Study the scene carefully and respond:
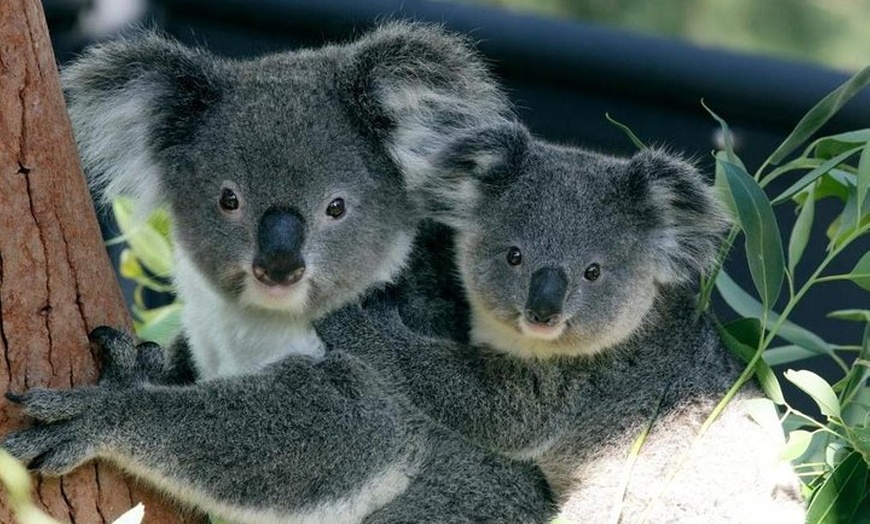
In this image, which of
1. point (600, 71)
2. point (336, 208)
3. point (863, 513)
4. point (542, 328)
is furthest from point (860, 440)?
point (600, 71)

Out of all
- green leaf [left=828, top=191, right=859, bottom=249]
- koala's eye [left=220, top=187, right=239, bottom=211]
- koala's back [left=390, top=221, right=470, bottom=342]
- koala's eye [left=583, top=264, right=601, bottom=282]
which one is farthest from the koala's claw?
green leaf [left=828, top=191, right=859, bottom=249]

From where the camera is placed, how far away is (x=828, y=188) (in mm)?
3857

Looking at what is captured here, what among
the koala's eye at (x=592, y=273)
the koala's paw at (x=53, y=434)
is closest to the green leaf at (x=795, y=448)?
the koala's eye at (x=592, y=273)

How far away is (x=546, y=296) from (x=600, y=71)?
3.50 meters

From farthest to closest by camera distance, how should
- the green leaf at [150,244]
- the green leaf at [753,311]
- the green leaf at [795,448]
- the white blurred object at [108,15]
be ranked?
the white blurred object at [108,15], the green leaf at [150,244], the green leaf at [753,311], the green leaf at [795,448]

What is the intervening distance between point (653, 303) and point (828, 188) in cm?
60

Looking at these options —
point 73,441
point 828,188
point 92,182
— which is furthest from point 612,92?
point 73,441

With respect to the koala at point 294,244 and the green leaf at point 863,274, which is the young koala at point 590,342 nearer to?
the koala at point 294,244

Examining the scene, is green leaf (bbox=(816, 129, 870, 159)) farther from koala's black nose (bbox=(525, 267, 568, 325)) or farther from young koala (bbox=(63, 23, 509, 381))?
young koala (bbox=(63, 23, 509, 381))

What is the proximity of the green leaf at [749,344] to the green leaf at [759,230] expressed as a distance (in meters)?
0.18

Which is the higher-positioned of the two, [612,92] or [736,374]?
[736,374]

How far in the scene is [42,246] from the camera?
293 cm

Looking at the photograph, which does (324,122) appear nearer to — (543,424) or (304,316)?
(304,316)

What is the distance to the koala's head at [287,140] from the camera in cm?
341
